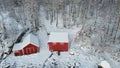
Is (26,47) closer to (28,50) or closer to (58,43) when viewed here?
(28,50)

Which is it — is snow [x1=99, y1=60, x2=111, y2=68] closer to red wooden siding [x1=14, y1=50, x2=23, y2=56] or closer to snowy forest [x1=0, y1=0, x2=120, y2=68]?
snowy forest [x1=0, y1=0, x2=120, y2=68]

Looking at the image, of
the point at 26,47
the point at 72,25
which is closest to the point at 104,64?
the point at 72,25

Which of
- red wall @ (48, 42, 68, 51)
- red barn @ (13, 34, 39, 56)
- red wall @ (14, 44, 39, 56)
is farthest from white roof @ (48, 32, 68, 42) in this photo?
red wall @ (14, 44, 39, 56)

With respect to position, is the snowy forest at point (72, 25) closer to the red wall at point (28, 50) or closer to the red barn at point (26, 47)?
the red barn at point (26, 47)

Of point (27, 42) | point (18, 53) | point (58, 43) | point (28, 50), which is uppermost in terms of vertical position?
point (27, 42)

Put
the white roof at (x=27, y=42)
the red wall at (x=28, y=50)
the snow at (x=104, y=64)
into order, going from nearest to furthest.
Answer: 1. the snow at (x=104, y=64)
2. the red wall at (x=28, y=50)
3. the white roof at (x=27, y=42)

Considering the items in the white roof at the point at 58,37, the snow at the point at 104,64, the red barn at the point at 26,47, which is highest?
the white roof at the point at 58,37

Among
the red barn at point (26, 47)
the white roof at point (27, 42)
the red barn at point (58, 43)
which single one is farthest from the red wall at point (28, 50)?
the red barn at point (58, 43)

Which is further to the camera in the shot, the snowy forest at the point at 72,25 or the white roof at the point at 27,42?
the white roof at the point at 27,42

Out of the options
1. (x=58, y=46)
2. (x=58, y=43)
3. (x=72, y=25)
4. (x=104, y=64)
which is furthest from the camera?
(x=72, y=25)
